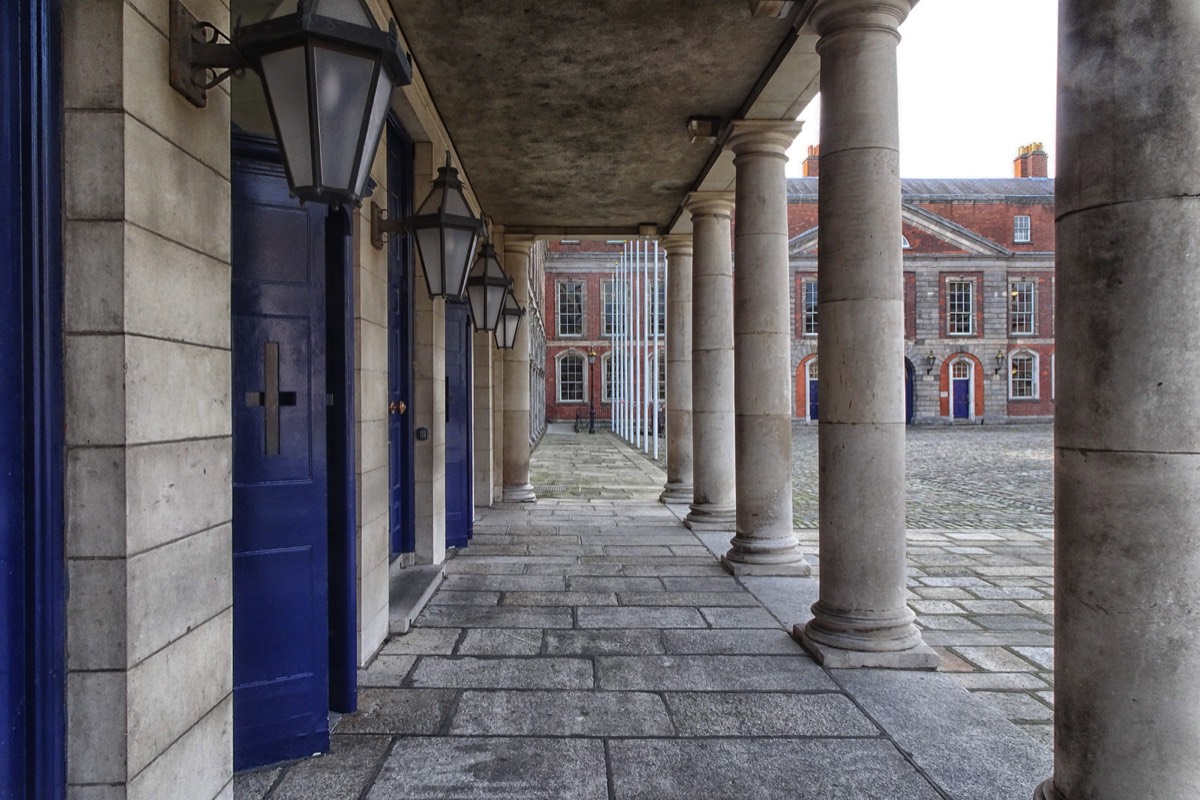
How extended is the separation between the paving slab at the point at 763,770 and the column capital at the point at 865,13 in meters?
3.95

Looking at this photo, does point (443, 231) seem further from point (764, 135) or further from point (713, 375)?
point (713, 375)

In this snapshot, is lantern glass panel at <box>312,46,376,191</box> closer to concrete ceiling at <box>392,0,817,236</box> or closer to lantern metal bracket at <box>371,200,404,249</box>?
lantern metal bracket at <box>371,200,404,249</box>

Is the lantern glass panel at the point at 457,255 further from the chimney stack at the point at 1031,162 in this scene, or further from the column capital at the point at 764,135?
the chimney stack at the point at 1031,162

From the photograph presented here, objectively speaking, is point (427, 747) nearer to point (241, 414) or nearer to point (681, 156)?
point (241, 414)

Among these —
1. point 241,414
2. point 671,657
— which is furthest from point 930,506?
point 241,414

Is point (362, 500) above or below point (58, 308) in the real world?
below

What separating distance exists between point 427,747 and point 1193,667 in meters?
2.87

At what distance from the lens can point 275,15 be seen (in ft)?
7.13

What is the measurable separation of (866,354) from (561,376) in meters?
34.6

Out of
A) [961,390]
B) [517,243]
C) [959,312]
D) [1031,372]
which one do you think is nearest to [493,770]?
[517,243]

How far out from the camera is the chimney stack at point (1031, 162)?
43.4 m

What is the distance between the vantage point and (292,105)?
7.00 ft

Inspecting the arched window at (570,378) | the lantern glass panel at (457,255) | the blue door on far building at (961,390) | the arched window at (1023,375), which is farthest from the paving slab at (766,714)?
the arched window at (1023,375)

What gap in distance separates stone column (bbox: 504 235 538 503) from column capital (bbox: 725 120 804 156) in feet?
15.1
